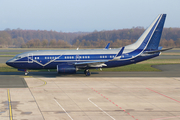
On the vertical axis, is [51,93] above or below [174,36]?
below

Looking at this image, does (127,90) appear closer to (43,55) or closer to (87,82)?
(87,82)

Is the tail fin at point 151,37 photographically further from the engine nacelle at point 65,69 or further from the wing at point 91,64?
the engine nacelle at point 65,69

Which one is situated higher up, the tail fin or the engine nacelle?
the tail fin

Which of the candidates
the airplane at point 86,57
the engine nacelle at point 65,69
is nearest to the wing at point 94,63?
the airplane at point 86,57

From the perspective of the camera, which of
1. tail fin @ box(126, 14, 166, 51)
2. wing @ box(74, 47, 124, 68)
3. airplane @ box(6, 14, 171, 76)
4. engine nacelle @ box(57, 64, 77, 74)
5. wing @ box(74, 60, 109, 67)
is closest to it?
engine nacelle @ box(57, 64, 77, 74)

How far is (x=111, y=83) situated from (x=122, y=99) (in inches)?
314

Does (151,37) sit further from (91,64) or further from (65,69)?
(65,69)

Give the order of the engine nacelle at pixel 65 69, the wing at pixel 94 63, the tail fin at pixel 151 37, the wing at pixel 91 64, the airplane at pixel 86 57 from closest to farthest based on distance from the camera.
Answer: the engine nacelle at pixel 65 69 → the wing at pixel 94 63 → the wing at pixel 91 64 → the airplane at pixel 86 57 → the tail fin at pixel 151 37

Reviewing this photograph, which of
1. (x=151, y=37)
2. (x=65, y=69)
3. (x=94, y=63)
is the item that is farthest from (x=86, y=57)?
(x=151, y=37)

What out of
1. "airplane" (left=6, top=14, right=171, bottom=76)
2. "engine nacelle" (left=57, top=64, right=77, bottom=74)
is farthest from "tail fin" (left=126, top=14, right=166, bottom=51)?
"engine nacelle" (left=57, top=64, right=77, bottom=74)

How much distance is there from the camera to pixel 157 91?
25.6 metres

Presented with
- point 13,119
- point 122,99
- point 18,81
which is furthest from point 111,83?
point 13,119

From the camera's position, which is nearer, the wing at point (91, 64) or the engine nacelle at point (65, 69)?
the engine nacelle at point (65, 69)

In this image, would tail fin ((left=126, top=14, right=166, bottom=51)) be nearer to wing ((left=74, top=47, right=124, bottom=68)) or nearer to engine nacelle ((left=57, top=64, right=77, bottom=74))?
wing ((left=74, top=47, right=124, bottom=68))
